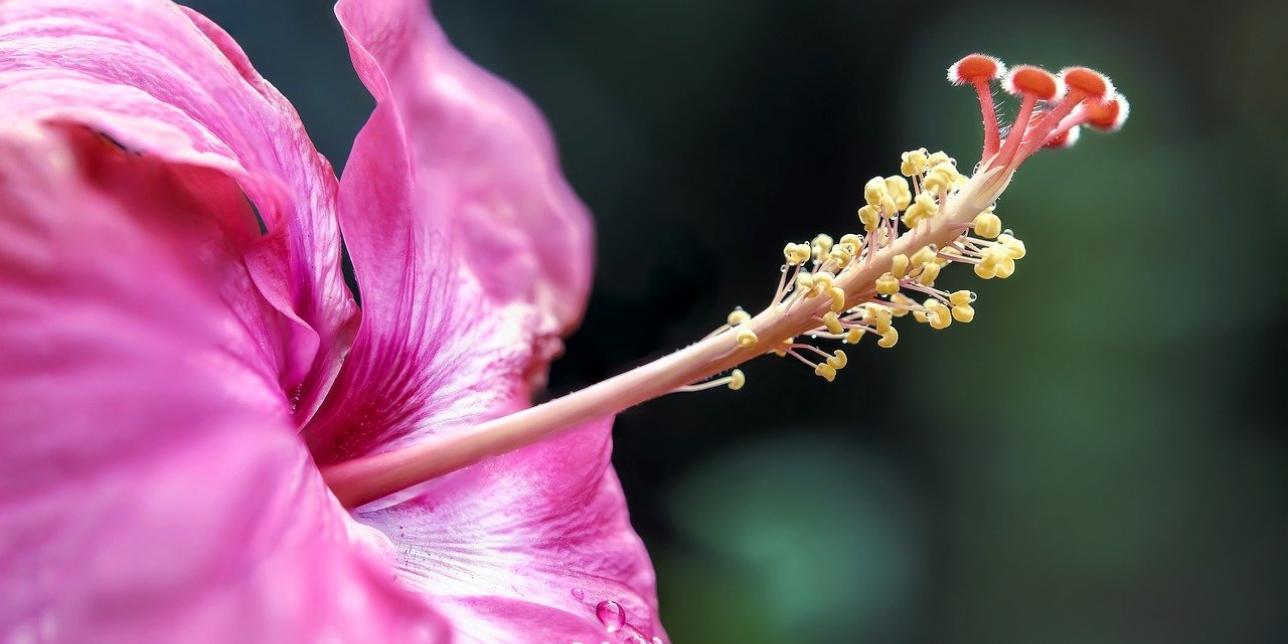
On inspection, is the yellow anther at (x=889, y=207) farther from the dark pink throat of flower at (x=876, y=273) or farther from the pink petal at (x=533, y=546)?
the pink petal at (x=533, y=546)

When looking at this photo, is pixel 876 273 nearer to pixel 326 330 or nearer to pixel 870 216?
pixel 870 216

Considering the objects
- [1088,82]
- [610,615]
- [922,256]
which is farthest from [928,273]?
[610,615]

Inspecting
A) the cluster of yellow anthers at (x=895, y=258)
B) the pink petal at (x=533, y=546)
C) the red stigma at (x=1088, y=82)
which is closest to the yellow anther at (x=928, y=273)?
the cluster of yellow anthers at (x=895, y=258)

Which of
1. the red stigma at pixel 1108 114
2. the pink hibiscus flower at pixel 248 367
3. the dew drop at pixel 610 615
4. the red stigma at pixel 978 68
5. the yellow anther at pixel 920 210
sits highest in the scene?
the red stigma at pixel 1108 114

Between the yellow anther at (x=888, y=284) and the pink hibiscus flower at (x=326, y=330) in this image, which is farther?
the yellow anther at (x=888, y=284)

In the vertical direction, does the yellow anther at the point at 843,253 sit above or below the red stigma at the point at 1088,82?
below

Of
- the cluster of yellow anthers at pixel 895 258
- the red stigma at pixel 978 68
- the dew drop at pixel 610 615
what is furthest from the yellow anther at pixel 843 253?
the dew drop at pixel 610 615
